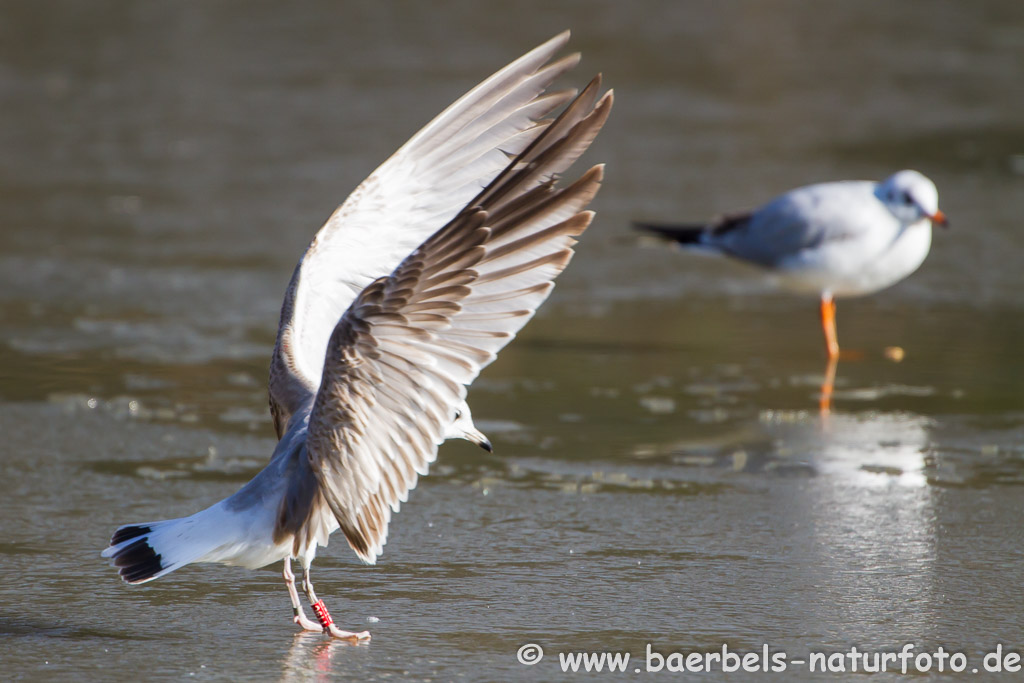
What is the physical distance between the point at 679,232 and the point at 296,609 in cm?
512

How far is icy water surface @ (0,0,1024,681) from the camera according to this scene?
4.07 meters

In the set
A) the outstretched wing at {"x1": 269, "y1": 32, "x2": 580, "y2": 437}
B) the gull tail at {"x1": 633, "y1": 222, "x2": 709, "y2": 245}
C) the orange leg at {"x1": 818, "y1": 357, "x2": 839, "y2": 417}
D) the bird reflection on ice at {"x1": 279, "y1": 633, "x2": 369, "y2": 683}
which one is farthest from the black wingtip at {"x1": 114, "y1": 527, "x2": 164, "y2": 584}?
the gull tail at {"x1": 633, "y1": 222, "x2": 709, "y2": 245}

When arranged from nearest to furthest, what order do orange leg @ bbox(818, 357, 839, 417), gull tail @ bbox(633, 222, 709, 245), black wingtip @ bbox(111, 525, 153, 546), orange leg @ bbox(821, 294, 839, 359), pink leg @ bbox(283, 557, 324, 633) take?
black wingtip @ bbox(111, 525, 153, 546) → pink leg @ bbox(283, 557, 324, 633) → orange leg @ bbox(818, 357, 839, 417) → orange leg @ bbox(821, 294, 839, 359) → gull tail @ bbox(633, 222, 709, 245)

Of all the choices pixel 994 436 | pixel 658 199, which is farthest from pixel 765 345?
pixel 658 199

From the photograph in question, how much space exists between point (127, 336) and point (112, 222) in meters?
2.64

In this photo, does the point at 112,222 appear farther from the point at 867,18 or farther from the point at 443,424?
the point at 867,18

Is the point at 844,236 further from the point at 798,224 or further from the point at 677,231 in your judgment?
the point at 677,231

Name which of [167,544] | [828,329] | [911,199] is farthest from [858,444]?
[167,544]

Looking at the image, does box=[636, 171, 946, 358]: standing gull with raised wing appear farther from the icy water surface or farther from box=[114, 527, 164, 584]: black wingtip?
box=[114, 527, 164, 584]: black wingtip

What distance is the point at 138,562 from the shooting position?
12.6 feet

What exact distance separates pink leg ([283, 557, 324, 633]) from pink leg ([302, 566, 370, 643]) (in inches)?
1.0

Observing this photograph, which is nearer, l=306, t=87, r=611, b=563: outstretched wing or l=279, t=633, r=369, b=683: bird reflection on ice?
l=279, t=633, r=369, b=683: bird reflection on ice

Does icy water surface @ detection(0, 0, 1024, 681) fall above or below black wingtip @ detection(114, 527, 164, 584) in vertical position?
above

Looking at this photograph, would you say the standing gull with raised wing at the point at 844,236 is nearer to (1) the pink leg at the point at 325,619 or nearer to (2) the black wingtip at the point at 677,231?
(2) the black wingtip at the point at 677,231
